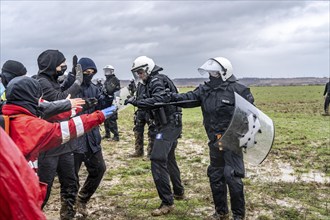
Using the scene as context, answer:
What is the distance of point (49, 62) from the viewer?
5.03 m

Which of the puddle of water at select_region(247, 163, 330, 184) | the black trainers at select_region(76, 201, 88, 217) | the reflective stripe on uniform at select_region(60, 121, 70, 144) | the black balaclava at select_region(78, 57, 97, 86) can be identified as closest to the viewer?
the reflective stripe on uniform at select_region(60, 121, 70, 144)

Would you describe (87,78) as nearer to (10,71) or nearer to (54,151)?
(10,71)

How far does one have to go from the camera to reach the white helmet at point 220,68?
5539 millimetres

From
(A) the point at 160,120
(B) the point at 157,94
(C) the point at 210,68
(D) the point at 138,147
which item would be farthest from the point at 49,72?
(D) the point at 138,147

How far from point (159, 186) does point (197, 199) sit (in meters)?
1.05

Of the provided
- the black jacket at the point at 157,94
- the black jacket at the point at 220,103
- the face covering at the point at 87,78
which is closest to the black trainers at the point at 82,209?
the black jacket at the point at 157,94

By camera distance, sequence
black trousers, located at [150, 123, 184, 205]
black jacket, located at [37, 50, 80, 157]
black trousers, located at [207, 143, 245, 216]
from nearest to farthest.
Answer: black jacket, located at [37, 50, 80, 157] → black trousers, located at [207, 143, 245, 216] → black trousers, located at [150, 123, 184, 205]

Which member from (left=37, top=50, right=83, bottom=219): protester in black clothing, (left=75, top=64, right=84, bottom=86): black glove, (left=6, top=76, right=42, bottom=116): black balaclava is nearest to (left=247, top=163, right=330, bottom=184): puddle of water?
(left=37, top=50, right=83, bottom=219): protester in black clothing

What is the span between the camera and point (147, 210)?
6395 millimetres

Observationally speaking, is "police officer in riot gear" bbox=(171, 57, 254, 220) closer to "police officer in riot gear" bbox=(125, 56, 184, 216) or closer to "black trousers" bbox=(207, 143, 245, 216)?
"black trousers" bbox=(207, 143, 245, 216)

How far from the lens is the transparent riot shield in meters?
5.09

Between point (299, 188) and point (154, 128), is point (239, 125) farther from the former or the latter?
point (299, 188)

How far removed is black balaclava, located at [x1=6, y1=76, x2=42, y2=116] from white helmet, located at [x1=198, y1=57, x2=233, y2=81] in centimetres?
261

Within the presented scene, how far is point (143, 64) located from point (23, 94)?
2915mm
